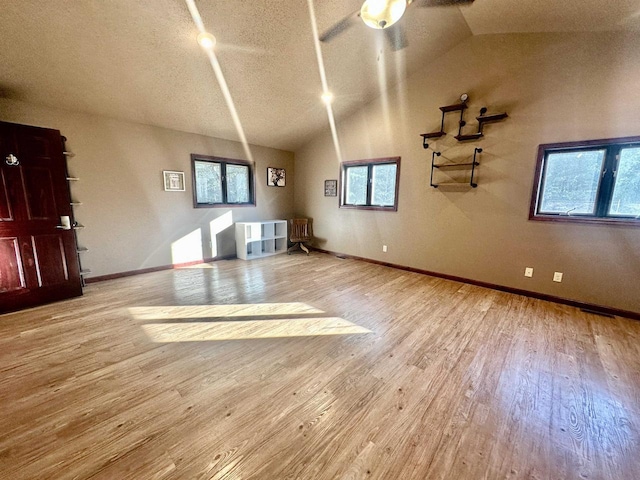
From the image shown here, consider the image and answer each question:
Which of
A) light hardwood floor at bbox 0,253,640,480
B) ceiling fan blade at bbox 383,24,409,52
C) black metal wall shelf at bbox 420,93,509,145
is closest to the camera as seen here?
light hardwood floor at bbox 0,253,640,480

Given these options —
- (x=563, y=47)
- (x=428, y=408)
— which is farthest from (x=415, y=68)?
(x=428, y=408)

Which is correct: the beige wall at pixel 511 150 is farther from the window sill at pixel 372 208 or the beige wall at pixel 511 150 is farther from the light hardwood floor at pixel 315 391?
the light hardwood floor at pixel 315 391

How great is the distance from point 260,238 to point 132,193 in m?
2.31

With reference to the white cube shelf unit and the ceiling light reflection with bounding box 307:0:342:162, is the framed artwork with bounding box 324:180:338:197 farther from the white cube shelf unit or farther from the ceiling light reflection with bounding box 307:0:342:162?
the white cube shelf unit

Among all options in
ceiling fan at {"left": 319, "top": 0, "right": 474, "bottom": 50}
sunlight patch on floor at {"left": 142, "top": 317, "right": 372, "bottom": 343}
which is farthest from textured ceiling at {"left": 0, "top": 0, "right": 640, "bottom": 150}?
sunlight patch on floor at {"left": 142, "top": 317, "right": 372, "bottom": 343}

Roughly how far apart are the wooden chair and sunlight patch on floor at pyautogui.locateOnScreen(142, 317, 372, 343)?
10.7 ft

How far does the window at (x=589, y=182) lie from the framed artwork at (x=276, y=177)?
181 inches

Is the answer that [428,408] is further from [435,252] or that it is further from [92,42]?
[92,42]

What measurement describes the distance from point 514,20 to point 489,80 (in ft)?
2.09

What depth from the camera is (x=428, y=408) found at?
64.1 inches

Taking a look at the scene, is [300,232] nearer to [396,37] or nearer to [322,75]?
[322,75]

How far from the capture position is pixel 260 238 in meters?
5.52

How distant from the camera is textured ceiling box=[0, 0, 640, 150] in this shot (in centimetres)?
240

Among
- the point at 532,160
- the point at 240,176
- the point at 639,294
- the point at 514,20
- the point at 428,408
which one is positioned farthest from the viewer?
the point at 240,176
